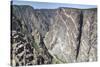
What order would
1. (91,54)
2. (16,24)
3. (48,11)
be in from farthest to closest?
(91,54)
(48,11)
(16,24)


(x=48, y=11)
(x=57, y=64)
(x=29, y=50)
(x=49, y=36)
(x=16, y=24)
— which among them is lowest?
(x=57, y=64)

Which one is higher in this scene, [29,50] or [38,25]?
[38,25]

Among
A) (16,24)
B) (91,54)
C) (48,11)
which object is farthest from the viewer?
(91,54)

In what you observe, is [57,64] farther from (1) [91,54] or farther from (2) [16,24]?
(2) [16,24]

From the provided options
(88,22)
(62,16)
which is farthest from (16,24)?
(88,22)

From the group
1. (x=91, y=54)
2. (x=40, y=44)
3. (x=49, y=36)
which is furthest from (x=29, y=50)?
(x=91, y=54)

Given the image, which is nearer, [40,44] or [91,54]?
[40,44]
